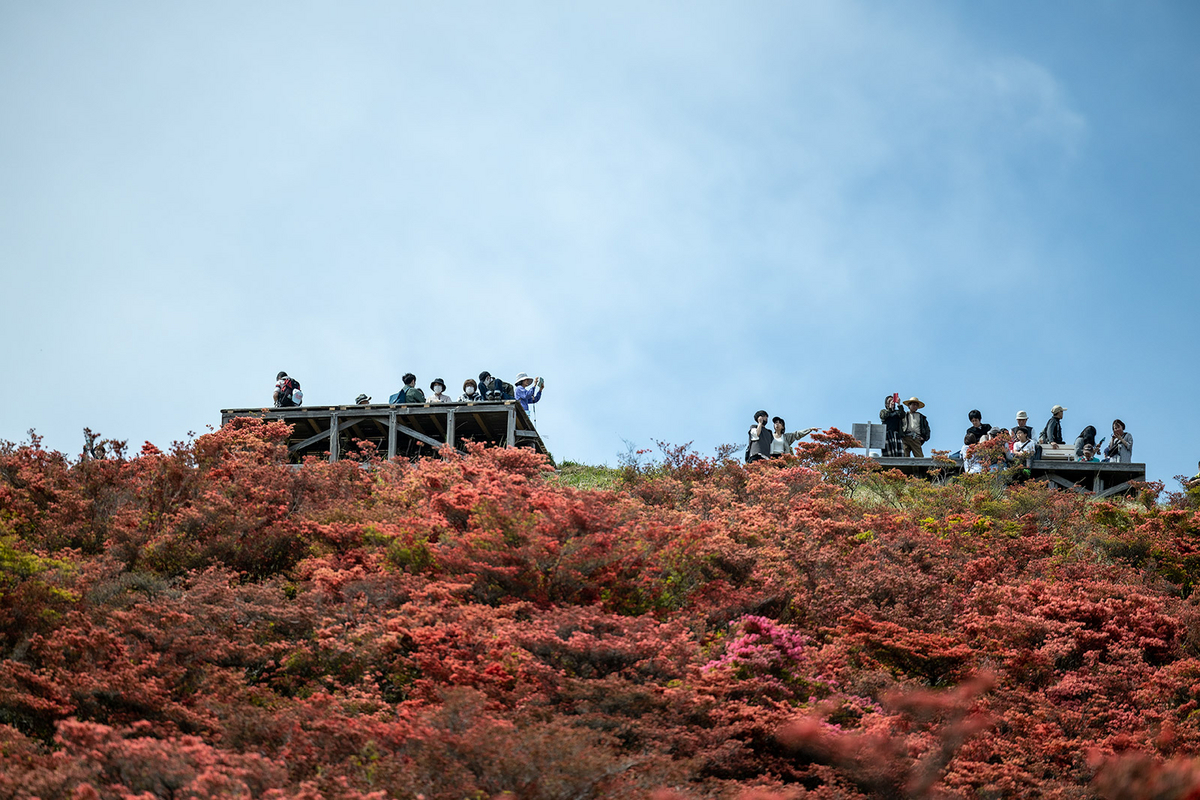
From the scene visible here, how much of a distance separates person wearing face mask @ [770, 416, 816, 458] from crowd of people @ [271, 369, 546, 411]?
448 centimetres

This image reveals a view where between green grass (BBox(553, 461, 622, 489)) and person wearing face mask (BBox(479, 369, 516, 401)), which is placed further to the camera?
person wearing face mask (BBox(479, 369, 516, 401))

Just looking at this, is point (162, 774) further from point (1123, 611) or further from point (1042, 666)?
point (1123, 611)

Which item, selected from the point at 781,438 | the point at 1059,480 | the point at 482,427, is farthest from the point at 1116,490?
the point at 482,427

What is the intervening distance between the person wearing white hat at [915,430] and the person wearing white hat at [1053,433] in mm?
2089

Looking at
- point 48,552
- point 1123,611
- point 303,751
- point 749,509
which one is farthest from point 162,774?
point 1123,611

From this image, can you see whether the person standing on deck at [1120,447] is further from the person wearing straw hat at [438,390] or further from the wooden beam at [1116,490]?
the person wearing straw hat at [438,390]

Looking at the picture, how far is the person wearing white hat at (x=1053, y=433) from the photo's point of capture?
18266 mm

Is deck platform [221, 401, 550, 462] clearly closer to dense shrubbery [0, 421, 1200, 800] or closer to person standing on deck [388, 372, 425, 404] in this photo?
person standing on deck [388, 372, 425, 404]

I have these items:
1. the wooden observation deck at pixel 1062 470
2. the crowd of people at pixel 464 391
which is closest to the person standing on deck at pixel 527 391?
the crowd of people at pixel 464 391

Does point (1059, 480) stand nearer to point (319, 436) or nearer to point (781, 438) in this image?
point (781, 438)

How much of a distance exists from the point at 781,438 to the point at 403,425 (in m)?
6.71

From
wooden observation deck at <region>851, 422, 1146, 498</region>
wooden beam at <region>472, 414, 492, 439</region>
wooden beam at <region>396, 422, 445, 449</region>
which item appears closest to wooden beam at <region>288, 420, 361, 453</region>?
wooden beam at <region>396, 422, 445, 449</region>

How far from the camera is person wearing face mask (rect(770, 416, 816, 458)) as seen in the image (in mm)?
16375

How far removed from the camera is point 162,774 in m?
5.13
